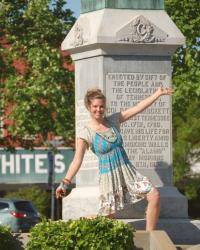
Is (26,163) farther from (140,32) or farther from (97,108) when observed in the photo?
(97,108)

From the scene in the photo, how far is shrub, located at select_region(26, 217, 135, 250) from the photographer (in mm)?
15312

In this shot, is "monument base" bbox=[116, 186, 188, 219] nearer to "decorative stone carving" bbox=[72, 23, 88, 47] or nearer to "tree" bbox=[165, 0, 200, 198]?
"decorative stone carving" bbox=[72, 23, 88, 47]

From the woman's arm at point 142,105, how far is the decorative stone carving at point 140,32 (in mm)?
1691

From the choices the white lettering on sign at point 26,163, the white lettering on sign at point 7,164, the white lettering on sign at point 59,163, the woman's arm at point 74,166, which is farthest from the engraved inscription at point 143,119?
the white lettering on sign at point 7,164

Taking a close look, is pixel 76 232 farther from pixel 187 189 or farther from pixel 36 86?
pixel 187 189

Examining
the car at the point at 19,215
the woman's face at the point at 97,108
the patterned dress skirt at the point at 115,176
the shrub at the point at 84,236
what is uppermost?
the woman's face at the point at 97,108

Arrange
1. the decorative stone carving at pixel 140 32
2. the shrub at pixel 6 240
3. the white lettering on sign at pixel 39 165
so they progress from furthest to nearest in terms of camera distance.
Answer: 1. the white lettering on sign at pixel 39 165
2. the decorative stone carving at pixel 140 32
3. the shrub at pixel 6 240

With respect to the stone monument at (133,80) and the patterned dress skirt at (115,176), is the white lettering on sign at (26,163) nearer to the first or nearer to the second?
the stone monument at (133,80)

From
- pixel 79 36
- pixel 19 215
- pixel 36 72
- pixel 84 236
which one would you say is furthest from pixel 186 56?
pixel 84 236

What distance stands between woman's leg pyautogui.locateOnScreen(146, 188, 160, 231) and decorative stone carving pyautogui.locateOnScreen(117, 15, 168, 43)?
253cm

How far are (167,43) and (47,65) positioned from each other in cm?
2110

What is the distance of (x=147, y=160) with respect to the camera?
18.7m

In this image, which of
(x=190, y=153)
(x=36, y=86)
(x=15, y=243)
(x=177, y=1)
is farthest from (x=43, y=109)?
(x=15, y=243)

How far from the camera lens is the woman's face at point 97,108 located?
54.6 ft
